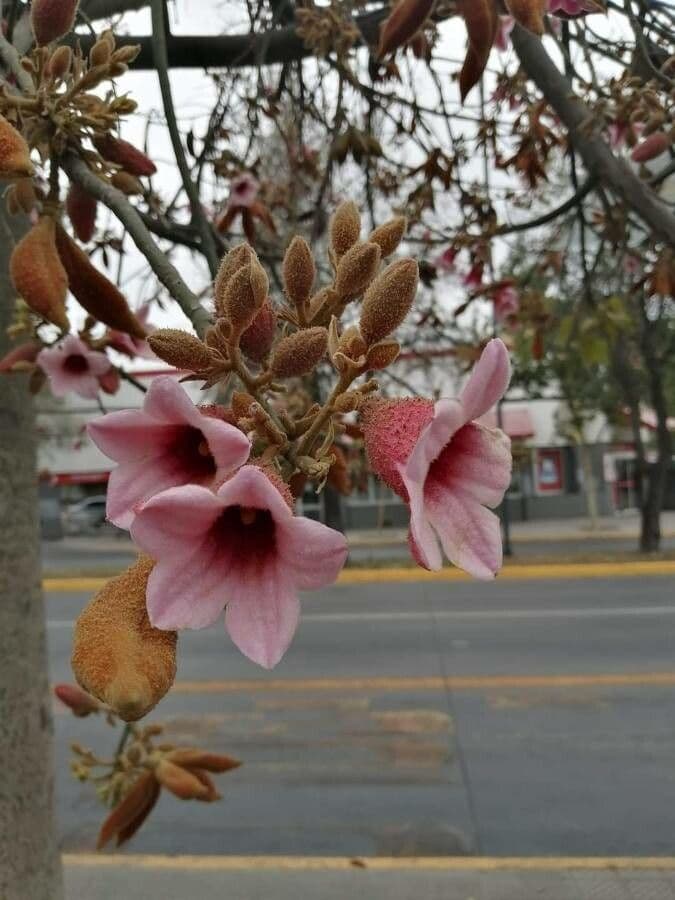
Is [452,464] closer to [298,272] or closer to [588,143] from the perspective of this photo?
[298,272]

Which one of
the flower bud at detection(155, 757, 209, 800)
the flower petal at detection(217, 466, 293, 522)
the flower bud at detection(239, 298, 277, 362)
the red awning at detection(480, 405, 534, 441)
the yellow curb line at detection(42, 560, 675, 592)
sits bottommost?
the yellow curb line at detection(42, 560, 675, 592)

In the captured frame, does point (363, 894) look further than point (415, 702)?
No

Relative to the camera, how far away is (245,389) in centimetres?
62

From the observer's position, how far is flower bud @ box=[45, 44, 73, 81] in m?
0.93

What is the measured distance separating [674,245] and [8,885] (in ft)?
5.66

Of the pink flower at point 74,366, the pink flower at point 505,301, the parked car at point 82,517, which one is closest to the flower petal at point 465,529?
the pink flower at point 74,366

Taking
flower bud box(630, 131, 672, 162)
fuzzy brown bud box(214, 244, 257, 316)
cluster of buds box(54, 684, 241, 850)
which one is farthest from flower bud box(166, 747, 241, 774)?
flower bud box(630, 131, 672, 162)

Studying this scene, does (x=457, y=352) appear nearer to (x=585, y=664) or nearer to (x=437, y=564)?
(x=437, y=564)

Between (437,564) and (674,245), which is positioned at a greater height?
(674,245)

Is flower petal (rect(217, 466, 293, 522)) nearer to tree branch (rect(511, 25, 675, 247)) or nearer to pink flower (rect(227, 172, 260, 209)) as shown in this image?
tree branch (rect(511, 25, 675, 247))

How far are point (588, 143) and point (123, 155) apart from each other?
4.41 feet

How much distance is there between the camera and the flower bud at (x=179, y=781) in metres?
1.41

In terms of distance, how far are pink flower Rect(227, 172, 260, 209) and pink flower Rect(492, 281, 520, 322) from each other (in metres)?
1.12

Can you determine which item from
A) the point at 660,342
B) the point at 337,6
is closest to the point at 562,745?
the point at 337,6
